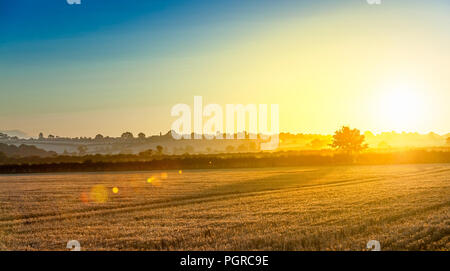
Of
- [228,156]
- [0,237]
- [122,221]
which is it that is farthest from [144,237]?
[228,156]

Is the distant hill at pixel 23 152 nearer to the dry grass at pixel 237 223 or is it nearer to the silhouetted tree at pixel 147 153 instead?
→ the silhouetted tree at pixel 147 153

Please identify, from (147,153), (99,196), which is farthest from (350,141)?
(99,196)

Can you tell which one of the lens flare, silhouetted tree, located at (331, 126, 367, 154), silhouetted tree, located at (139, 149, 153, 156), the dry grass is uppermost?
silhouetted tree, located at (331, 126, 367, 154)

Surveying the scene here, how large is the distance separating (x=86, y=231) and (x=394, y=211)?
36.9 feet

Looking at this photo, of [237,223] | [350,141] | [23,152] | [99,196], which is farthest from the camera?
[350,141]

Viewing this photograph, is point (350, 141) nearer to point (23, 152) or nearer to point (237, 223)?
point (23, 152)

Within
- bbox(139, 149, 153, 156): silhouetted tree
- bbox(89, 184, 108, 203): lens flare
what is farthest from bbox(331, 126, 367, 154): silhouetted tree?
bbox(89, 184, 108, 203): lens flare

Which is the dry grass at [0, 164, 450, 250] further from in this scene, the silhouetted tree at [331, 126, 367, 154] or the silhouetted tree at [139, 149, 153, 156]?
the silhouetted tree at [331, 126, 367, 154]

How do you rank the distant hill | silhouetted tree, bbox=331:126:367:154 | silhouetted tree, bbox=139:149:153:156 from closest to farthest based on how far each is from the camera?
silhouetted tree, bbox=139:149:153:156 → the distant hill → silhouetted tree, bbox=331:126:367:154
